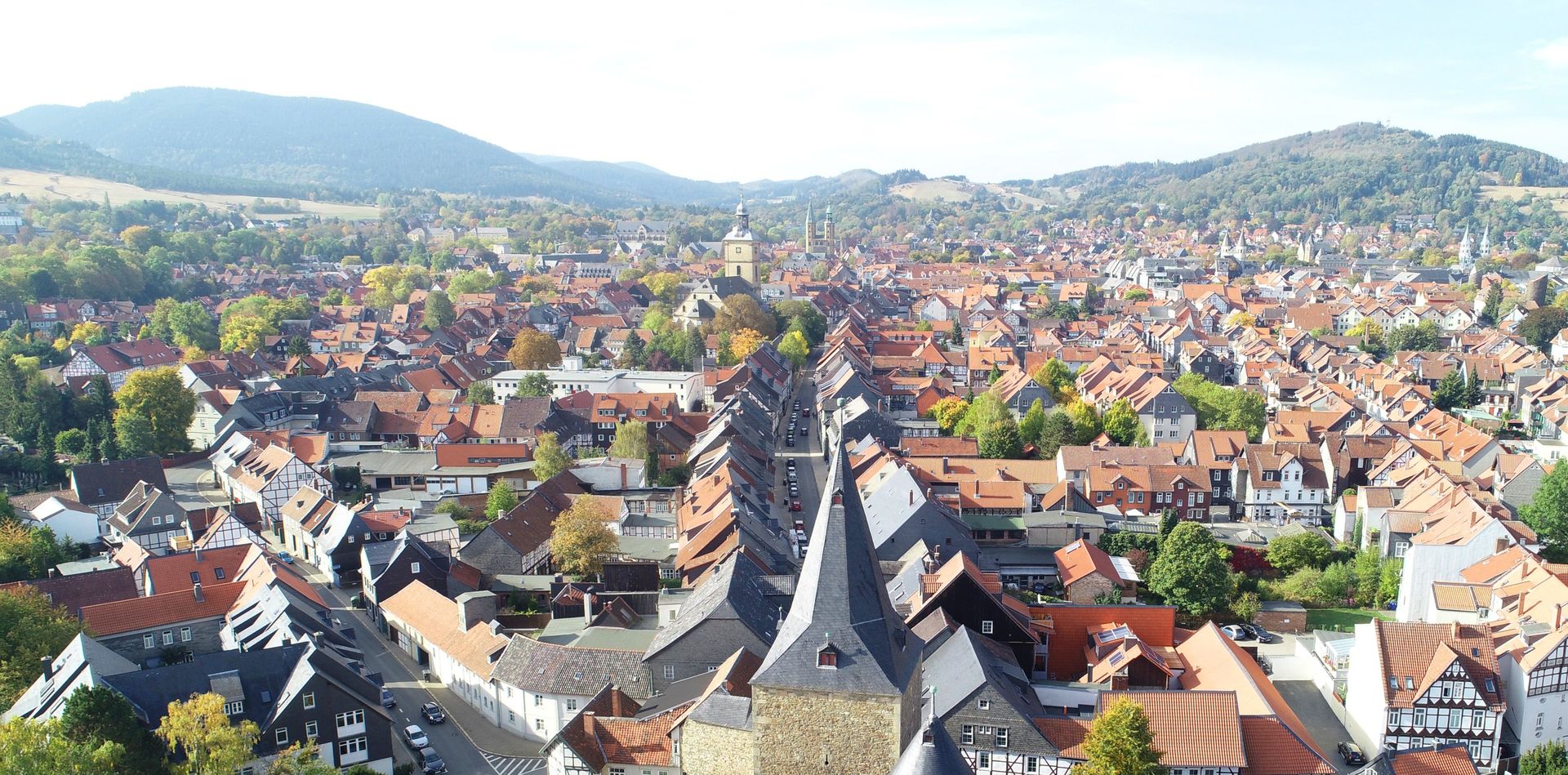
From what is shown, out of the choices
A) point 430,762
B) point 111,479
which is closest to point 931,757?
point 430,762

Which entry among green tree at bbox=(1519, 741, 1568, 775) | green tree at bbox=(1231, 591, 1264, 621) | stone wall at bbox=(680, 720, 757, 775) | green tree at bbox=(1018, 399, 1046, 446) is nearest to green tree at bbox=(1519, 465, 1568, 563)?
green tree at bbox=(1231, 591, 1264, 621)

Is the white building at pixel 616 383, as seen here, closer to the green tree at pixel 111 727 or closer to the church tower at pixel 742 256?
the green tree at pixel 111 727

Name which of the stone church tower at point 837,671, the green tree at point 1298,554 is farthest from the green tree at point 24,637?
the green tree at point 1298,554

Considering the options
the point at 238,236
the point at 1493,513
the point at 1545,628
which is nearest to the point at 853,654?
the point at 1545,628

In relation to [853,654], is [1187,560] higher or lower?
lower

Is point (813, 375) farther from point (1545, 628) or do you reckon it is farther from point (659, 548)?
point (1545, 628)

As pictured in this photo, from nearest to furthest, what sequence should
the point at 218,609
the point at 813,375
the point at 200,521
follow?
the point at 218,609
the point at 200,521
the point at 813,375

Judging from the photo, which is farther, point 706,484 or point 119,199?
point 119,199

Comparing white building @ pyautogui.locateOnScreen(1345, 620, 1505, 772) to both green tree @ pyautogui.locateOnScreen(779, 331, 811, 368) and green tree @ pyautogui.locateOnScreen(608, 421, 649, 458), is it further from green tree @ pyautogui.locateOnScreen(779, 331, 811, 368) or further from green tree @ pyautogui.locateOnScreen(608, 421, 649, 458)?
green tree @ pyautogui.locateOnScreen(779, 331, 811, 368)
